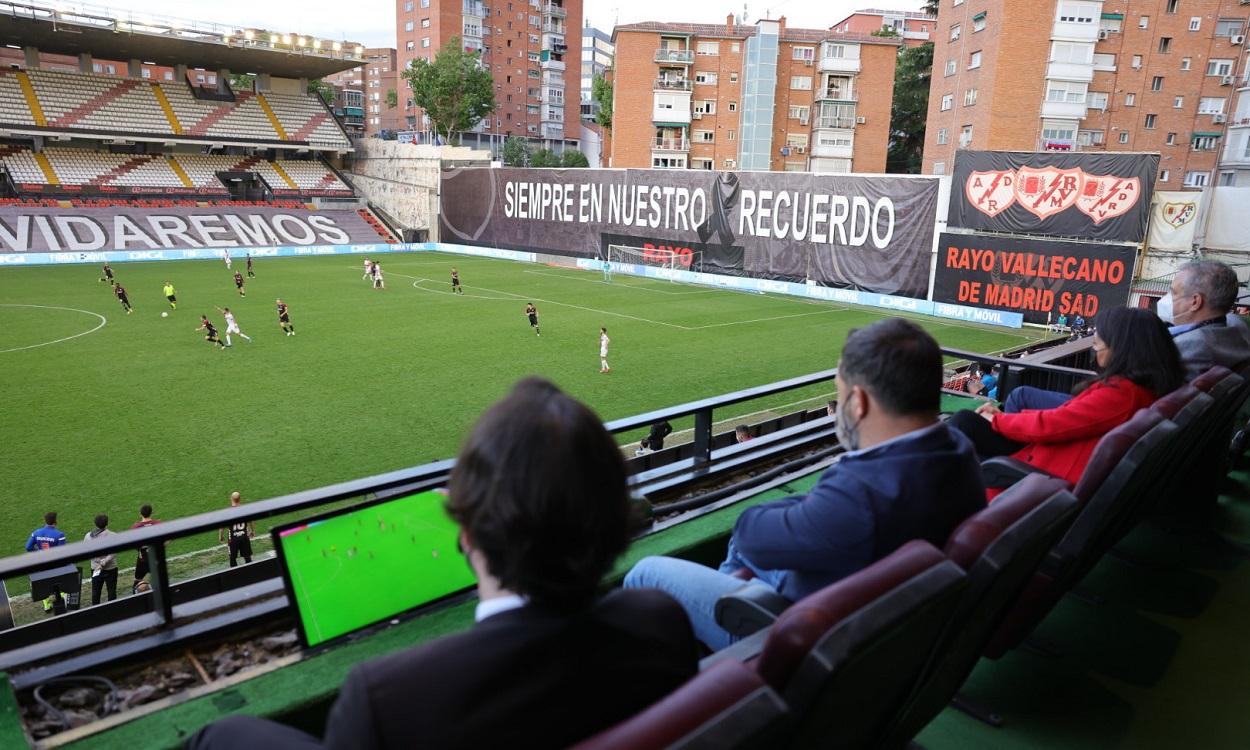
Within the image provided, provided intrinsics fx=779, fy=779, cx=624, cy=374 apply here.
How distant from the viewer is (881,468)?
2.05m

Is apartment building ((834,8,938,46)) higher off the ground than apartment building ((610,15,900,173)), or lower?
higher

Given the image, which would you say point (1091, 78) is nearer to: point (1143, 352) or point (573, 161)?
point (573, 161)

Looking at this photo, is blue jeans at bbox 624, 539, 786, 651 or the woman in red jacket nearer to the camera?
blue jeans at bbox 624, 539, 786, 651

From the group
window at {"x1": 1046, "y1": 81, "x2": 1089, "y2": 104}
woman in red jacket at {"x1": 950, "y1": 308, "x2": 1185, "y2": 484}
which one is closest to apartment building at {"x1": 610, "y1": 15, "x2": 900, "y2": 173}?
window at {"x1": 1046, "y1": 81, "x2": 1089, "y2": 104}

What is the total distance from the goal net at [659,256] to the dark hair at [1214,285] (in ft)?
93.7

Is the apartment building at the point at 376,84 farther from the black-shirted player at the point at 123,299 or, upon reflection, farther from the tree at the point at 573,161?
the black-shirted player at the point at 123,299

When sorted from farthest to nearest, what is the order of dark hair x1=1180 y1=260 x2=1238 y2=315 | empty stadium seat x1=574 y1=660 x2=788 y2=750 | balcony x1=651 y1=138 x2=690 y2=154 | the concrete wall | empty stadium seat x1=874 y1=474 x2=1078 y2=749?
balcony x1=651 y1=138 x2=690 y2=154
the concrete wall
dark hair x1=1180 y1=260 x2=1238 y2=315
empty stadium seat x1=874 y1=474 x2=1078 y2=749
empty stadium seat x1=574 y1=660 x2=788 y2=750

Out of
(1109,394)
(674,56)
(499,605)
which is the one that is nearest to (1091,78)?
(674,56)

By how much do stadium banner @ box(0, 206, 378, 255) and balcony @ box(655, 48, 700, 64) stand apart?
22189 mm

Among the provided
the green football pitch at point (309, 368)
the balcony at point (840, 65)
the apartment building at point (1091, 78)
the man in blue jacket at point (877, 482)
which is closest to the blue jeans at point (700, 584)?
the man in blue jacket at point (877, 482)

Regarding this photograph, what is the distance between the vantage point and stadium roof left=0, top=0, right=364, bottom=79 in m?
38.5

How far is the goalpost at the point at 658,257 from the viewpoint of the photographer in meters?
33.2

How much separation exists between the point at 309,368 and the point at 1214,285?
15829mm

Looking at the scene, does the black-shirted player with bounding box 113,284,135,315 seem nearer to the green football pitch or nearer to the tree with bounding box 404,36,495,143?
the green football pitch
